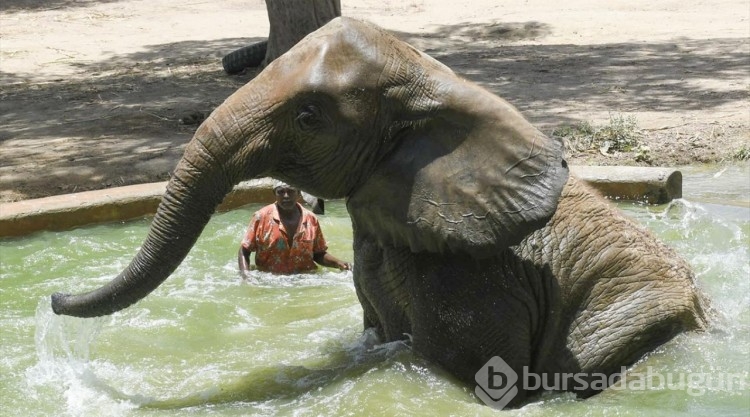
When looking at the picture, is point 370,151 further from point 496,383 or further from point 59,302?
point 59,302

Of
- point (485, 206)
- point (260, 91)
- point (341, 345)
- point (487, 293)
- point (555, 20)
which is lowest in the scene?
point (555, 20)

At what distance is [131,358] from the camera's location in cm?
708

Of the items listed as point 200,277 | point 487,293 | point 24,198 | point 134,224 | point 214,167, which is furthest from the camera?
point 24,198

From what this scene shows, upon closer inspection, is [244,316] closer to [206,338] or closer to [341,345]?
[206,338]

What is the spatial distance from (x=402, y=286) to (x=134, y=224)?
523cm

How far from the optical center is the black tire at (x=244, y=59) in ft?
58.5

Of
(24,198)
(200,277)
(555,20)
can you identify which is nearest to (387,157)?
(200,277)

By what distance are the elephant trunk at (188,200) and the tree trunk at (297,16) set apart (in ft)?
36.7

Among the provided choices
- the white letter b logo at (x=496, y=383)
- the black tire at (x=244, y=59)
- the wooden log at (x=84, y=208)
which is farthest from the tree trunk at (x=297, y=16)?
the white letter b logo at (x=496, y=383)

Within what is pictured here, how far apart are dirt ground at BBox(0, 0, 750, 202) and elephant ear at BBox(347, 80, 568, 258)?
7060mm

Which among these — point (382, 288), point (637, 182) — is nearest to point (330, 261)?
point (637, 182)

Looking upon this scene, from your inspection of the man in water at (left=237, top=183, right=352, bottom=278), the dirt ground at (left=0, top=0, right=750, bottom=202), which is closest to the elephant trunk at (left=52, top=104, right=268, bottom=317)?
the man in water at (left=237, top=183, right=352, bottom=278)

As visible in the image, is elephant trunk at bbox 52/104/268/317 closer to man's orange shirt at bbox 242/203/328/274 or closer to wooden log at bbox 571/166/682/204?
man's orange shirt at bbox 242/203/328/274

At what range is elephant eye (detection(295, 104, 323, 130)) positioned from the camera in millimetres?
4941
